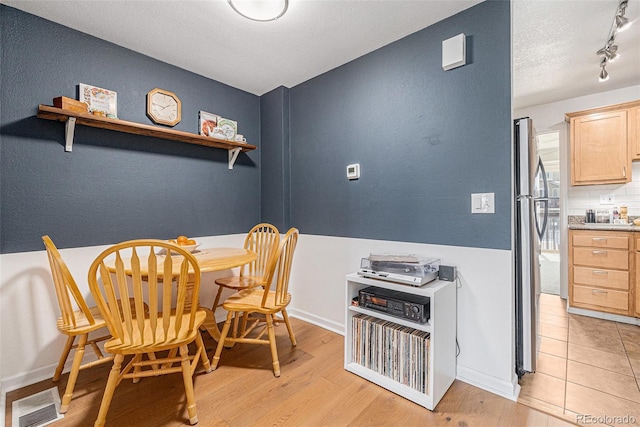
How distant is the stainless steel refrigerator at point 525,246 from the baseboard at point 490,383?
0.56 feet

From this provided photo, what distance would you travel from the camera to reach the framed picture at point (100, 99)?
2.05 meters

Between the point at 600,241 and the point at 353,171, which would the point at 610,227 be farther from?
the point at 353,171

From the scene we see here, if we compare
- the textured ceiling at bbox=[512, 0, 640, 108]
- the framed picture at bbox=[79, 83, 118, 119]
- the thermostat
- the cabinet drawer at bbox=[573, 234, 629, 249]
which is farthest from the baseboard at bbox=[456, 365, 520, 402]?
the framed picture at bbox=[79, 83, 118, 119]

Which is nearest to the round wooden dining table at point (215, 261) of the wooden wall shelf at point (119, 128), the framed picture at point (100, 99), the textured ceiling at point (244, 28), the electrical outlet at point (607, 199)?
the wooden wall shelf at point (119, 128)

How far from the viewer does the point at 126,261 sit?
1.88 m

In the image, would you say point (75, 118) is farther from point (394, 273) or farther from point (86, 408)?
point (394, 273)

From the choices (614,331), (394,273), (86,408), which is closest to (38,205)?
(86,408)

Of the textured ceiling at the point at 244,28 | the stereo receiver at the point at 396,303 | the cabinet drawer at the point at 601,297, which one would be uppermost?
the textured ceiling at the point at 244,28

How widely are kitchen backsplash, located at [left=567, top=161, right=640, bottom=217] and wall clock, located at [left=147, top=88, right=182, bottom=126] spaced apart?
14.5 feet

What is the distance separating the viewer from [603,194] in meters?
3.22

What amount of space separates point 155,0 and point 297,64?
115 cm

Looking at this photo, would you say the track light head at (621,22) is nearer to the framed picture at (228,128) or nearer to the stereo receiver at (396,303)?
the stereo receiver at (396,303)

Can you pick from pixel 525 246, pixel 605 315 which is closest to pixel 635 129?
pixel 605 315

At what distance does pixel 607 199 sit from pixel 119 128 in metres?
4.90
